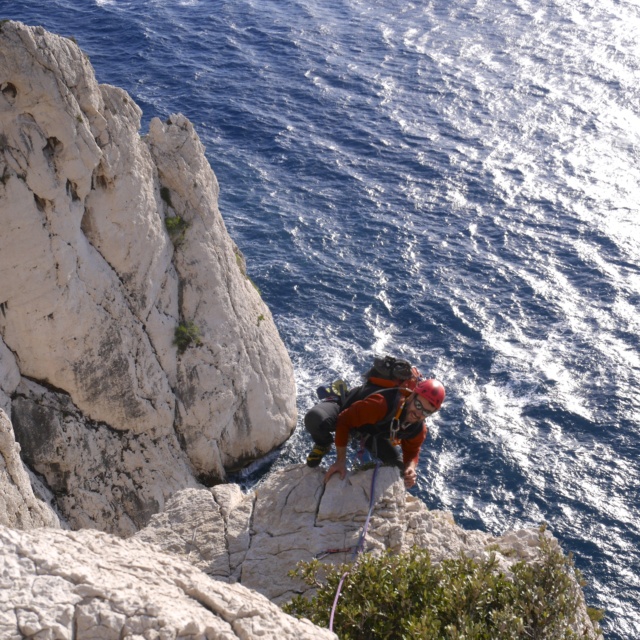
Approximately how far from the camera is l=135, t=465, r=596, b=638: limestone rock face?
13.3m

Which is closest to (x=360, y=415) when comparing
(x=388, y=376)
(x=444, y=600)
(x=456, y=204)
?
(x=388, y=376)

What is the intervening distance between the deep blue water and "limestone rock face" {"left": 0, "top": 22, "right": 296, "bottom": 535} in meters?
6.22

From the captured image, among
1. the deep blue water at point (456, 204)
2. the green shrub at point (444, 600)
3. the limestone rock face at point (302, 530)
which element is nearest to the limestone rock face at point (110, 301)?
the deep blue water at point (456, 204)

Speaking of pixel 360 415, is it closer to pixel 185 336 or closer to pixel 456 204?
pixel 185 336

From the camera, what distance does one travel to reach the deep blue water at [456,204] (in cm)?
2953

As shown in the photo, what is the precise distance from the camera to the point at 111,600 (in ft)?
26.0

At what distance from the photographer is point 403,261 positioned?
4038 centimetres

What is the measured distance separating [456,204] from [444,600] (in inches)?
1464

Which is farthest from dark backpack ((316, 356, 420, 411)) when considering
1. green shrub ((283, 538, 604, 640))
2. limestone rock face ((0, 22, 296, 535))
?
limestone rock face ((0, 22, 296, 535))

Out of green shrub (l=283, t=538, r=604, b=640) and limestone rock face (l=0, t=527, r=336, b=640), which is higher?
limestone rock face (l=0, t=527, r=336, b=640)

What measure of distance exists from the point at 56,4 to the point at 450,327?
48.2 meters

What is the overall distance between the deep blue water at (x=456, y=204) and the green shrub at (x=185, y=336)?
7330mm

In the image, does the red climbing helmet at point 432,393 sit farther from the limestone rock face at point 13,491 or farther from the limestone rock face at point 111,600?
the limestone rock face at point 13,491

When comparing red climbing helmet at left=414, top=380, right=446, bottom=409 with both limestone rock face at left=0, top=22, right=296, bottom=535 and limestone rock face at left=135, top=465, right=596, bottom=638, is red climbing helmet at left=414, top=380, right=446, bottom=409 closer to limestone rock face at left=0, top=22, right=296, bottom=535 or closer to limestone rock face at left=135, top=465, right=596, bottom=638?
limestone rock face at left=135, top=465, right=596, bottom=638
